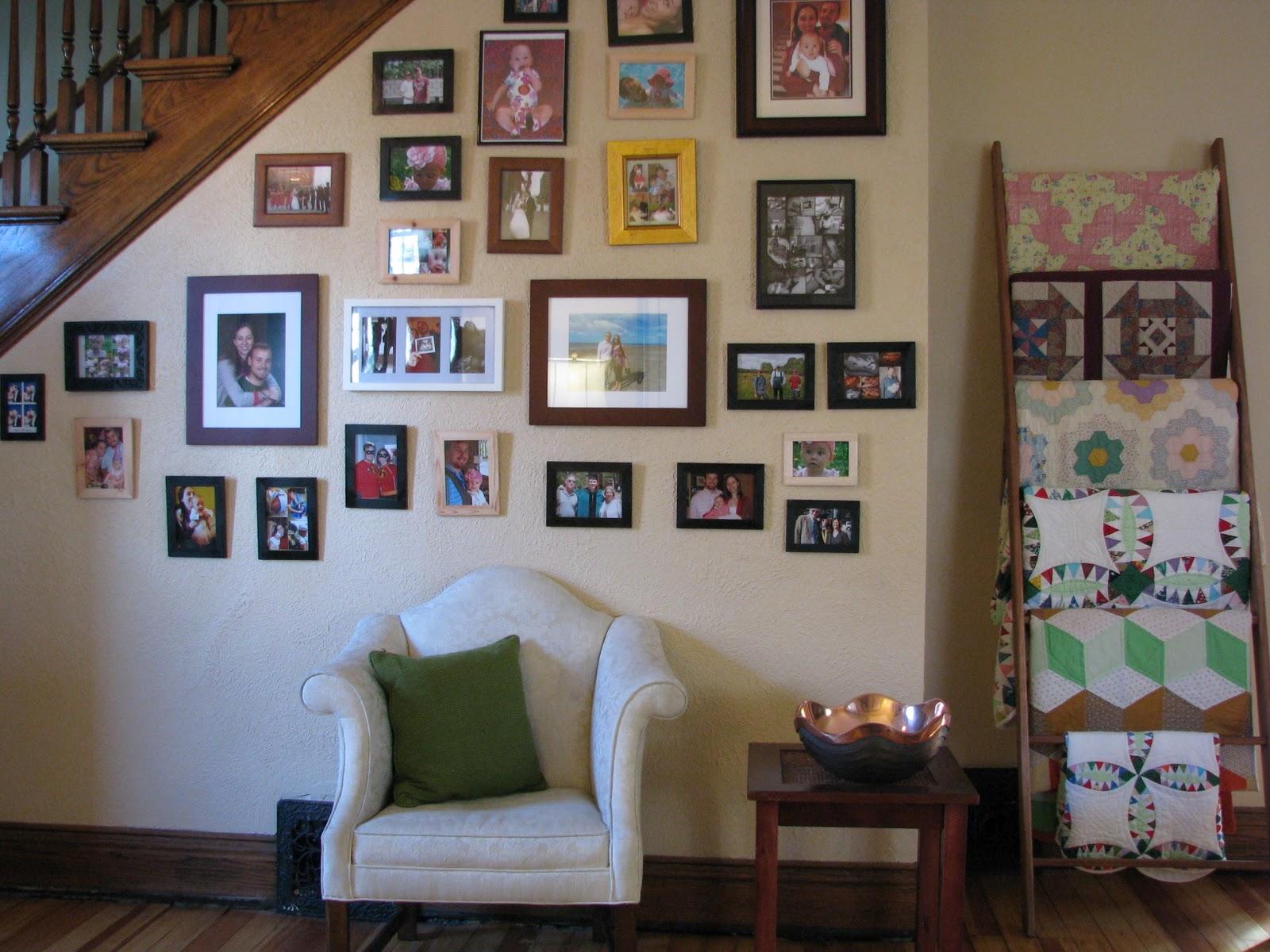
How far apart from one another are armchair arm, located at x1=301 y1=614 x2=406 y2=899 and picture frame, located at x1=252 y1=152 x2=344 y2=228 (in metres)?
1.23

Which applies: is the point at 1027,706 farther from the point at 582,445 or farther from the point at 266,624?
the point at 266,624

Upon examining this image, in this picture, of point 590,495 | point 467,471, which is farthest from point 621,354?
point 467,471

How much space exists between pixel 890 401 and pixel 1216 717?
3.99ft

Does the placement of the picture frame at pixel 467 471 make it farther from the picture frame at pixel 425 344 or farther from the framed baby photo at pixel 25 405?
the framed baby photo at pixel 25 405

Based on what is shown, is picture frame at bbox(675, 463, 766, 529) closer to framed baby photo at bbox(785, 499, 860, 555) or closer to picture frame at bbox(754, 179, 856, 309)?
framed baby photo at bbox(785, 499, 860, 555)

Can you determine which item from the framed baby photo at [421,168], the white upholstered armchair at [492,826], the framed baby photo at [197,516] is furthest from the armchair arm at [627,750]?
the framed baby photo at [421,168]

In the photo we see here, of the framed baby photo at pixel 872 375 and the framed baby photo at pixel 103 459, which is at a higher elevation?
the framed baby photo at pixel 872 375

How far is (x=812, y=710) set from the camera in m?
2.22

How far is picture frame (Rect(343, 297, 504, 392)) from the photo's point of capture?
2525 mm

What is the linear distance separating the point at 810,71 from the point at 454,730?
1.89m

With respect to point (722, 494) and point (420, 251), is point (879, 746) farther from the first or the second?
point (420, 251)

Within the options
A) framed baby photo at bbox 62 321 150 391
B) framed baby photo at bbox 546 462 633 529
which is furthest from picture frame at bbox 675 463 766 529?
framed baby photo at bbox 62 321 150 391

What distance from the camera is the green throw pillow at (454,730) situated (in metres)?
2.13

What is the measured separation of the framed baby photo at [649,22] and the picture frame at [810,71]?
0.53 feet
